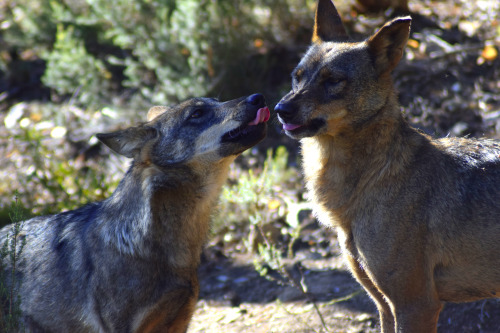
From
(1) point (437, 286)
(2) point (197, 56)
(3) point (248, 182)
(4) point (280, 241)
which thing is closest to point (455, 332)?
(1) point (437, 286)

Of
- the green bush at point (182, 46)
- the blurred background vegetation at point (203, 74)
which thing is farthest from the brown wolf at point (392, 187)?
the green bush at point (182, 46)

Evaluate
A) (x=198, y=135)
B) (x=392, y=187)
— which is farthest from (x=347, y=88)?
(x=198, y=135)

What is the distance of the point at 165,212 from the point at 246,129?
2.82ft

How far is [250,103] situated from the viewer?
13.2 feet

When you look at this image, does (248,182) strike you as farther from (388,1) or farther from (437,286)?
(388,1)

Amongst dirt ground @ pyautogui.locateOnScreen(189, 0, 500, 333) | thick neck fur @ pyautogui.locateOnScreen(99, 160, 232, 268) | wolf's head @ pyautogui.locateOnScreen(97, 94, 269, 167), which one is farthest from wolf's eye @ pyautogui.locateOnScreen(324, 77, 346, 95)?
→ dirt ground @ pyautogui.locateOnScreen(189, 0, 500, 333)

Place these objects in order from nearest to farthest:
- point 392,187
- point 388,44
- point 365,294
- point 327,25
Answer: point 392,187, point 388,44, point 327,25, point 365,294

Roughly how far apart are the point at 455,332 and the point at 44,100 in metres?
8.05

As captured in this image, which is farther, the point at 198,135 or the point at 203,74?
the point at 203,74

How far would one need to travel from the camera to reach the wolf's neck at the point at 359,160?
12.8 feet

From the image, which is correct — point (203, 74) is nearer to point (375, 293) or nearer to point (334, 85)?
point (334, 85)

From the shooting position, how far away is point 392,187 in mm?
3822

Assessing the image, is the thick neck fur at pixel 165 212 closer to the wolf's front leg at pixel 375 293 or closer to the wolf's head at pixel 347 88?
the wolf's head at pixel 347 88

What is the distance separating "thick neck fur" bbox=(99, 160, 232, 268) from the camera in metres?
3.91
